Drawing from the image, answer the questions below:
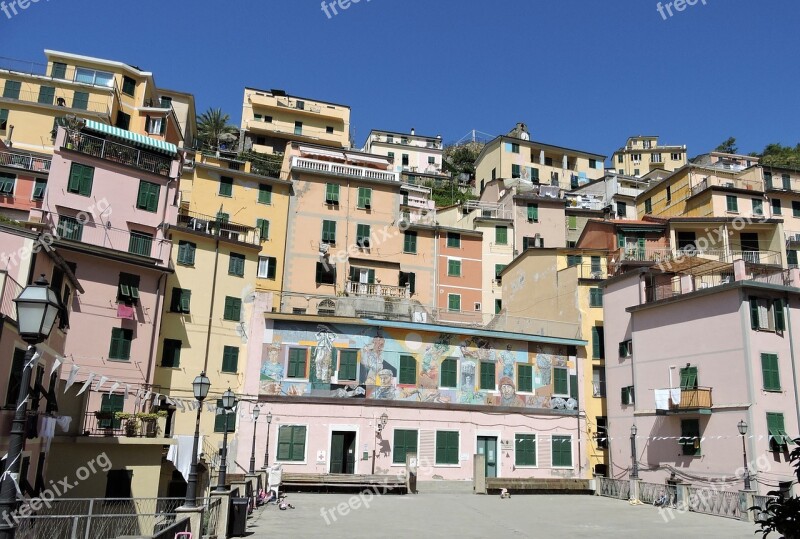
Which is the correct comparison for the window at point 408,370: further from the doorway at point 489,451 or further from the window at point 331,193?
the window at point 331,193

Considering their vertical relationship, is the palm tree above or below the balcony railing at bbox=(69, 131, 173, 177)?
above

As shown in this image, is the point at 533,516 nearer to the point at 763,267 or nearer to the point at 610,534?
the point at 610,534

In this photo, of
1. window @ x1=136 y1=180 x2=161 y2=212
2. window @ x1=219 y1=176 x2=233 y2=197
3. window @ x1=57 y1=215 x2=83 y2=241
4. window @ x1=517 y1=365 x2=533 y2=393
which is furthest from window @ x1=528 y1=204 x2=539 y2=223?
window @ x1=57 y1=215 x2=83 y2=241

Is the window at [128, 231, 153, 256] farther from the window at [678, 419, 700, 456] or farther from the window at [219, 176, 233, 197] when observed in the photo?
the window at [678, 419, 700, 456]

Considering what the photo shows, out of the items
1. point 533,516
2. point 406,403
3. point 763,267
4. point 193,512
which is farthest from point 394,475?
point 763,267

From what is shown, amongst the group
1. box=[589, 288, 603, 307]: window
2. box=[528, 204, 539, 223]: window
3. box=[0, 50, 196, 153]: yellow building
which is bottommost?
box=[589, 288, 603, 307]: window

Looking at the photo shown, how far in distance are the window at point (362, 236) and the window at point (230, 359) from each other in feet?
48.1

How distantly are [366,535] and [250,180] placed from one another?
1231 inches

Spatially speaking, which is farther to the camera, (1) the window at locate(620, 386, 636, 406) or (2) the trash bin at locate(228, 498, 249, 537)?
(1) the window at locate(620, 386, 636, 406)

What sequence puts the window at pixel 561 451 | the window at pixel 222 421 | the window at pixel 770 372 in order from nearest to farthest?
the window at pixel 770 372 → the window at pixel 222 421 → the window at pixel 561 451

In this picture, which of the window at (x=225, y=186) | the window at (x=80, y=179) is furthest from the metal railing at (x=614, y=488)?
the window at (x=80, y=179)

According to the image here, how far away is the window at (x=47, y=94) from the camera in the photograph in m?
52.8

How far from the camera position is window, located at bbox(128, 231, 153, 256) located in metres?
32.7

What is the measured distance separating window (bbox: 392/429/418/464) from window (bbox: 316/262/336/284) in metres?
14.4
